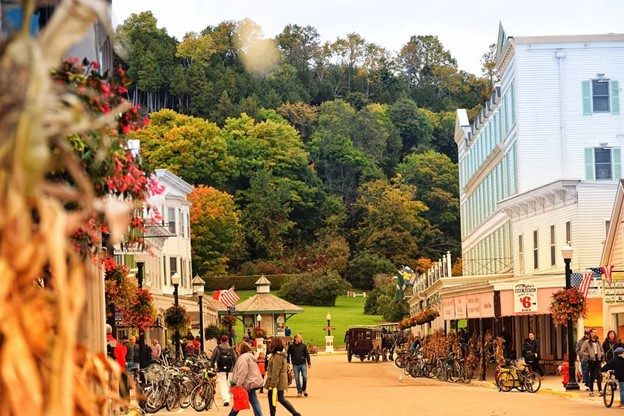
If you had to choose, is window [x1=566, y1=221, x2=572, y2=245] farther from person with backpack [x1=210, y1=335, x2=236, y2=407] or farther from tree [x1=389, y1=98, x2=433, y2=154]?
tree [x1=389, y1=98, x2=433, y2=154]

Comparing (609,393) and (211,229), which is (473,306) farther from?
(211,229)

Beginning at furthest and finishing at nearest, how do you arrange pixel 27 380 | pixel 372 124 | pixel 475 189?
pixel 372 124 → pixel 475 189 → pixel 27 380

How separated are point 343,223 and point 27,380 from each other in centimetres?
13892

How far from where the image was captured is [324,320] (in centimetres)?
11150

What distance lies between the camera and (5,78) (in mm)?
2945

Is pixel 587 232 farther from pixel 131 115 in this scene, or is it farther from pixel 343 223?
pixel 343 223

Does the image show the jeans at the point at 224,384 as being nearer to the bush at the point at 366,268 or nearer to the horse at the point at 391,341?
the horse at the point at 391,341

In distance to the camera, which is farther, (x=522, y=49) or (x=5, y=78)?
(x=522, y=49)

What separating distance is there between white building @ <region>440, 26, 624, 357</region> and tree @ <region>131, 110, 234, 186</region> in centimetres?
6349

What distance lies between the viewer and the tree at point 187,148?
125125 mm

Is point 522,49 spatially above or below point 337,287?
above

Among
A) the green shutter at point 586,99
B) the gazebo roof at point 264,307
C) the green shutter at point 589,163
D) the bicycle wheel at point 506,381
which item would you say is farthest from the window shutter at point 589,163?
the bicycle wheel at point 506,381

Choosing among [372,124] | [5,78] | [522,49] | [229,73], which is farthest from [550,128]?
[229,73]

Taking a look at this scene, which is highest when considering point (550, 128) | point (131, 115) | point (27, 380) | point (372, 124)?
point (372, 124)
